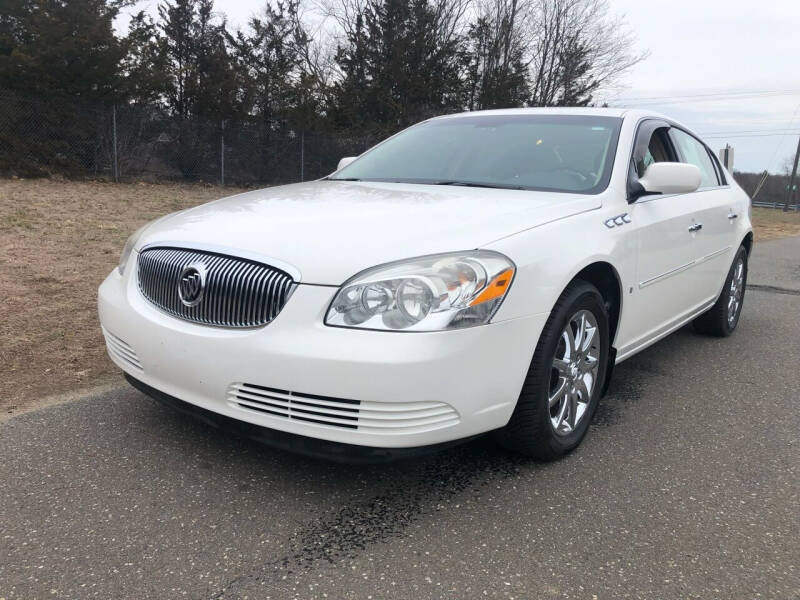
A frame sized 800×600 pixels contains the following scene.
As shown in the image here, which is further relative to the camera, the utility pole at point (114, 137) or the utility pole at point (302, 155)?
the utility pole at point (302, 155)

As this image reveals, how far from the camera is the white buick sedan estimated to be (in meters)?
2.23

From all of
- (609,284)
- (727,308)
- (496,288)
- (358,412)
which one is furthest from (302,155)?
(358,412)

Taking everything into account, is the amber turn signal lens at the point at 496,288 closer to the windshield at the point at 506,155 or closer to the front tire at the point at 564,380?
the front tire at the point at 564,380

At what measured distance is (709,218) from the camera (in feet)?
14.0

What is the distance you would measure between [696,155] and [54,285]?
514 centimetres

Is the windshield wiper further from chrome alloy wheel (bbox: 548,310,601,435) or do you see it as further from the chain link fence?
the chain link fence

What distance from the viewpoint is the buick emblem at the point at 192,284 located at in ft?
8.16

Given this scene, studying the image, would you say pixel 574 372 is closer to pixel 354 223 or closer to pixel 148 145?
pixel 354 223

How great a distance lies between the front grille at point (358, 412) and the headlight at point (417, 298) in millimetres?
261

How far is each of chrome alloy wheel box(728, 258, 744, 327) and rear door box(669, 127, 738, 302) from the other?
0.30 m

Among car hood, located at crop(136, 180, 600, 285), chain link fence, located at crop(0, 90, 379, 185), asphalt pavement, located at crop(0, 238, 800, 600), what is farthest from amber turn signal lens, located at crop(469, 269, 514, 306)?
chain link fence, located at crop(0, 90, 379, 185)

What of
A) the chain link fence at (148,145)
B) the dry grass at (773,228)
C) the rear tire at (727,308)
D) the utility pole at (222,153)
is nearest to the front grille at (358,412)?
the rear tire at (727,308)

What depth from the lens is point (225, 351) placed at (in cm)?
235

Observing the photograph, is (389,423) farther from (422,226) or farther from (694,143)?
(694,143)
